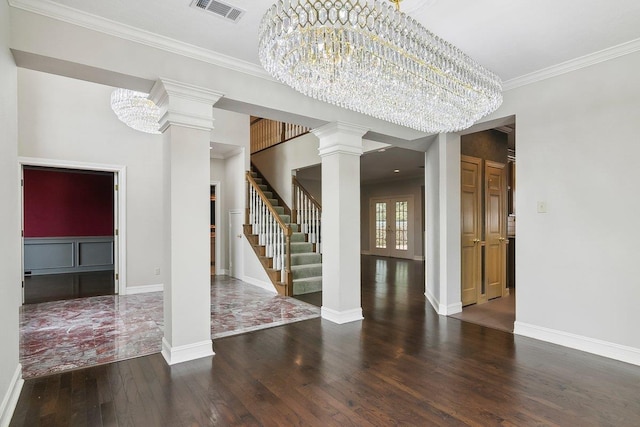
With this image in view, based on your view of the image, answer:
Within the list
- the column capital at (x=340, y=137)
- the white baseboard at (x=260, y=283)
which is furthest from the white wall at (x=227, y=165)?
the column capital at (x=340, y=137)

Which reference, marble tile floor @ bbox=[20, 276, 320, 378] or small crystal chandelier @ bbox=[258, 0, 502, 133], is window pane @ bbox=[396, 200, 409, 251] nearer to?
marble tile floor @ bbox=[20, 276, 320, 378]

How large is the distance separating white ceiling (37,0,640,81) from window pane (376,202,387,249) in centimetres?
894

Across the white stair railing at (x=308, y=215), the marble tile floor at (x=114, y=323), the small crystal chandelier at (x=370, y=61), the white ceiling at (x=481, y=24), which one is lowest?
the marble tile floor at (x=114, y=323)

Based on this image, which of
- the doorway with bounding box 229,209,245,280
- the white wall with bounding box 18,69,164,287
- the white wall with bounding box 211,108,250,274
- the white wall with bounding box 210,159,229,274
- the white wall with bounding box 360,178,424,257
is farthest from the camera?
the white wall with bounding box 360,178,424,257

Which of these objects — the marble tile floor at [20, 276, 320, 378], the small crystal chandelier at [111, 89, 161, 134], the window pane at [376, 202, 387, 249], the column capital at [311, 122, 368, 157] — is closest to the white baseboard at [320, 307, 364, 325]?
the marble tile floor at [20, 276, 320, 378]

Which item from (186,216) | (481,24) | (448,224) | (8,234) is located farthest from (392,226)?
(8,234)

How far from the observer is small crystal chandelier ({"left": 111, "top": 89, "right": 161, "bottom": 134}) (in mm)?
4207

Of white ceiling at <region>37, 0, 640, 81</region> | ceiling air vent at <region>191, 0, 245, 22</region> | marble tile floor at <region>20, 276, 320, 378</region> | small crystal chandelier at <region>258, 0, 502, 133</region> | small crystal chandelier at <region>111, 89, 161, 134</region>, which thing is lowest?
marble tile floor at <region>20, 276, 320, 378</region>

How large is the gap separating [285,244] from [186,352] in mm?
2982

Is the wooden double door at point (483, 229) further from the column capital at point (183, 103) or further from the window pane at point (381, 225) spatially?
the window pane at point (381, 225)

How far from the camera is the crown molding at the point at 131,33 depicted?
239 centimetres

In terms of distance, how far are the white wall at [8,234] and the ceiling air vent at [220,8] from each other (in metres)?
1.17

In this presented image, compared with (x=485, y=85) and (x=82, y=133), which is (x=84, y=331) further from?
(x=485, y=85)

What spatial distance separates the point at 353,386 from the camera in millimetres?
2533
